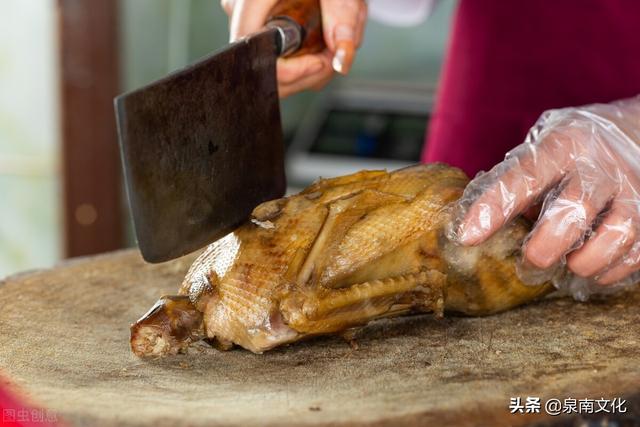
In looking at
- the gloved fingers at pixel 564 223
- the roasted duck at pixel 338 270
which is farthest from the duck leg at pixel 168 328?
the gloved fingers at pixel 564 223

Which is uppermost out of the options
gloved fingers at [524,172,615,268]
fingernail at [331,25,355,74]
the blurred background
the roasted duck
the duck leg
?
fingernail at [331,25,355,74]

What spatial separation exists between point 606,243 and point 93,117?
100 inches

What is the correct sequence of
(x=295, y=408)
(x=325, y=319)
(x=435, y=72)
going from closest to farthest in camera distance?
(x=295, y=408) → (x=325, y=319) → (x=435, y=72)

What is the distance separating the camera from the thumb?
6.86ft

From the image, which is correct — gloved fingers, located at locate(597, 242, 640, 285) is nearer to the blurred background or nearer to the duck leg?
the duck leg

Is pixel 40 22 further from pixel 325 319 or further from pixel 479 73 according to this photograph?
pixel 325 319

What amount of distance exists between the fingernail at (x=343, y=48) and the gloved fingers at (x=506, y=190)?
1.58 ft

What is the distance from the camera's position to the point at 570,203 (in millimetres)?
1729

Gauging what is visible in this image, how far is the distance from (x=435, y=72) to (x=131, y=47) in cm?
135

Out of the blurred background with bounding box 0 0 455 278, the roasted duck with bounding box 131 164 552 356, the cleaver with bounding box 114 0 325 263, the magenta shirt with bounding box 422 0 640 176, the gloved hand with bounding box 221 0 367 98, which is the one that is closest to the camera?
the cleaver with bounding box 114 0 325 263

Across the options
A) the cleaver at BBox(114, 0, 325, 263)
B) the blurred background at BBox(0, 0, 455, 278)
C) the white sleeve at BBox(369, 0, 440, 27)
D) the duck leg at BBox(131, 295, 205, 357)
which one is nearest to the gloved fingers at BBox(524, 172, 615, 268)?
the cleaver at BBox(114, 0, 325, 263)

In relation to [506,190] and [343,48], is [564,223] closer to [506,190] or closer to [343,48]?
[506,190]

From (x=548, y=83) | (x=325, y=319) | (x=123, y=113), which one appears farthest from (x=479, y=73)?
(x=123, y=113)

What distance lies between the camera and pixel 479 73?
268 centimetres
